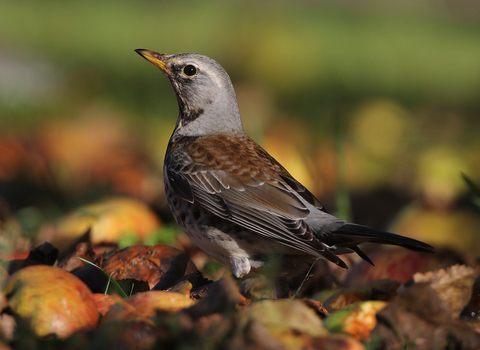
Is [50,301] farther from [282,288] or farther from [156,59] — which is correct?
[156,59]

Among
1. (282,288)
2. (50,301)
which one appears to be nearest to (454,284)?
(282,288)

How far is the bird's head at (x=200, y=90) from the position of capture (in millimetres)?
4043

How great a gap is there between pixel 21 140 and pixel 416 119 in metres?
4.95

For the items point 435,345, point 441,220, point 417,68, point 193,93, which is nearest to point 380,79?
point 417,68

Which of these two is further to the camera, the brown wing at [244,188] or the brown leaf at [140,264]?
the brown wing at [244,188]

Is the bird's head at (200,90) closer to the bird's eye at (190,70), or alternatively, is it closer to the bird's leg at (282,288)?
the bird's eye at (190,70)

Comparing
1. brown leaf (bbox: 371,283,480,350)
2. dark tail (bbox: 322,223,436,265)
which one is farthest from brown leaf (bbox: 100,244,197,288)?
brown leaf (bbox: 371,283,480,350)

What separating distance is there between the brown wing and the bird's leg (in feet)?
1.11

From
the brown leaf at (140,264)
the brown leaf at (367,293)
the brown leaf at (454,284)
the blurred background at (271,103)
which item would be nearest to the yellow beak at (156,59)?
the blurred background at (271,103)

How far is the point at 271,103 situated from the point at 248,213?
20.8 ft

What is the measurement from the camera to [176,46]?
1059 centimetres

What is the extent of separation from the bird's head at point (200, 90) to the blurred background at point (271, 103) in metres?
0.91

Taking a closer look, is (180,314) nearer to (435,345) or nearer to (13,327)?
(13,327)

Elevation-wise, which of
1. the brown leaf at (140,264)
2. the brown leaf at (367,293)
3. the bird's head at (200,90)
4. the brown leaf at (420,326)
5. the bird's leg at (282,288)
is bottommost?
the bird's leg at (282,288)
